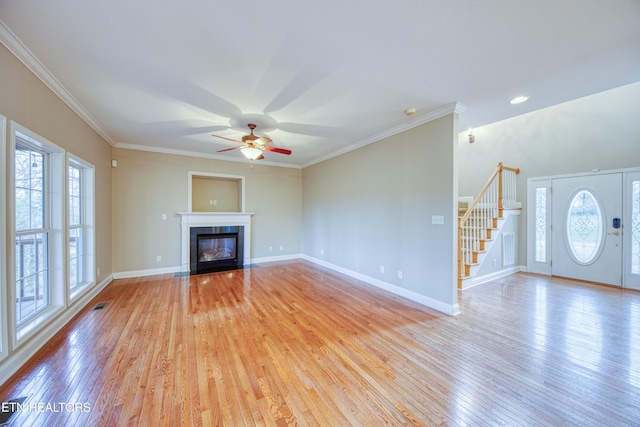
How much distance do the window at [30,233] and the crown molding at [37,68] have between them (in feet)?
2.29

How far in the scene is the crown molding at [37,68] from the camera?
6.20 ft

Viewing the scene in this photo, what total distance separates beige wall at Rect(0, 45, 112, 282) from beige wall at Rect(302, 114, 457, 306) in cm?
438

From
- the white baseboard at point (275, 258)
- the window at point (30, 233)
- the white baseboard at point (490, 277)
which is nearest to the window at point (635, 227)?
the white baseboard at point (490, 277)

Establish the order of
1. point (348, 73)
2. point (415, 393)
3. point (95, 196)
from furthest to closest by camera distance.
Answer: point (95, 196), point (348, 73), point (415, 393)

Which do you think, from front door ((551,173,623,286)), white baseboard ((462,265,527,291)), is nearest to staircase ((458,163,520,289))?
white baseboard ((462,265,527,291))

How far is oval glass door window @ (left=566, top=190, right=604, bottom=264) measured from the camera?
455 cm

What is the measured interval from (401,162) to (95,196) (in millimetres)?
5092

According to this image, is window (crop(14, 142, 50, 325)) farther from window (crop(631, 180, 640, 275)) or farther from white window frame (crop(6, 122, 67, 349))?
window (crop(631, 180, 640, 275))

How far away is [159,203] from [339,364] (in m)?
5.09

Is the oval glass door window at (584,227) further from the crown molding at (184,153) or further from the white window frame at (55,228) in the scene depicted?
the white window frame at (55,228)

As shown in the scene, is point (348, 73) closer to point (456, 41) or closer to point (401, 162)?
point (456, 41)

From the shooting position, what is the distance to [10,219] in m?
2.00

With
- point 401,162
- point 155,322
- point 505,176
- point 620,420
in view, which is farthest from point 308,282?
point 505,176

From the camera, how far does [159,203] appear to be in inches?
205
